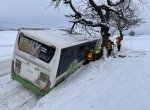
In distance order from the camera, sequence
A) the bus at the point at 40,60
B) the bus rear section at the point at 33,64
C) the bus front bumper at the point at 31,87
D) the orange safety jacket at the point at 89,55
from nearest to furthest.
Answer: the bus at the point at 40,60 → the bus rear section at the point at 33,64 → the bus front bumper at the point at 31,87 → the orange safety jacket at the point at 89,55

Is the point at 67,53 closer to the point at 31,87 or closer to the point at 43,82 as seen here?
the point at 43,82

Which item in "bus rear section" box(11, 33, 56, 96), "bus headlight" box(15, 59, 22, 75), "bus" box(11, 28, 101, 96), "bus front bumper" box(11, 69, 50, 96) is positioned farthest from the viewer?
"bus headlight" box(15, 59, 22, 75)

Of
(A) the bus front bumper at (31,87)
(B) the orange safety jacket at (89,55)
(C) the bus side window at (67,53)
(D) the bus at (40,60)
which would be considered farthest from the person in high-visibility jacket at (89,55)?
(A) the bus front bumper at (31,87)

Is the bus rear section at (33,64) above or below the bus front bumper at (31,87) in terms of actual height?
above

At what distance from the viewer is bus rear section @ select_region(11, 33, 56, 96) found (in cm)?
1163

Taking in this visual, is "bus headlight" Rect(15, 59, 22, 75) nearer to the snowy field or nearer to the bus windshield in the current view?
the bus windshield

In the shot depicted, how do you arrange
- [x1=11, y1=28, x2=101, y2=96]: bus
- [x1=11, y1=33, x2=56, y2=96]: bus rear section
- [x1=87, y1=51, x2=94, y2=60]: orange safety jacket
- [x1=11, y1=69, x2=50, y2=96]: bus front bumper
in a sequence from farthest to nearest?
[x1=87, y1=51, x2=94, y2=60]: orange safety jacket < [x1=11, y1=69, x2=50, y2=96]: bus front bumper < [x1=11, y1=33, x2=56, y2=96]: bus rear section < [x1=11, y1=28, x2=101, y2=96]: bus

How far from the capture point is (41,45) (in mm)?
11930

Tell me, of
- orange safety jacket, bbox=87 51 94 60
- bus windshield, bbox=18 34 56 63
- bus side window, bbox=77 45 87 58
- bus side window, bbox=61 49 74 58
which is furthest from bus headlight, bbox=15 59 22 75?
orange safety jacket, bbox=87 51 94 60

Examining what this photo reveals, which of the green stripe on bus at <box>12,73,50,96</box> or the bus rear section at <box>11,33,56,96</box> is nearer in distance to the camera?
the bus rear section at <box>11,33,56,96</box>

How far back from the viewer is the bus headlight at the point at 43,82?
11.6 m

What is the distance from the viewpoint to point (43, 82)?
11.8m

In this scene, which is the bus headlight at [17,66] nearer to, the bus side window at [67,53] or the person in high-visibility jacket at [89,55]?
the bus side window at [67,53]

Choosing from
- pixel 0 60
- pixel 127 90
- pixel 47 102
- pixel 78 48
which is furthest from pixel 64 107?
pixel 0 60
